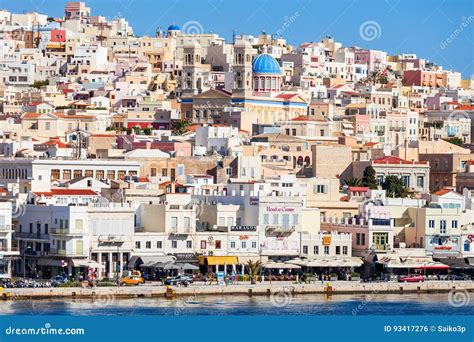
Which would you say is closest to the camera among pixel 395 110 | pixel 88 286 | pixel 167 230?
pixel 88 286

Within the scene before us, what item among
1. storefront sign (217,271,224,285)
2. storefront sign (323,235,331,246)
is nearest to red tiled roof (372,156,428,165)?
storefront sign (323,235,331,246)

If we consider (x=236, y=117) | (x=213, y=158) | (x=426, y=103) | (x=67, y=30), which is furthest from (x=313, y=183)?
(x=67, y=30)

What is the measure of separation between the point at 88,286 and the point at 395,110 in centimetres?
3818

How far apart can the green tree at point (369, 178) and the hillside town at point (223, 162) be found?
3.4 inches

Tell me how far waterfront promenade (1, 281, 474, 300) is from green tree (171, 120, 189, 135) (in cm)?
2415

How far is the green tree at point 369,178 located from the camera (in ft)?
194

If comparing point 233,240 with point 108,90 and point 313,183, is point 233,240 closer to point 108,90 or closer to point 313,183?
point 313,183

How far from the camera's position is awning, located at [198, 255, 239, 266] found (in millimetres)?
46469

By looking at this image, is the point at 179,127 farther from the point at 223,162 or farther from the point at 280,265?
the point at 280,265

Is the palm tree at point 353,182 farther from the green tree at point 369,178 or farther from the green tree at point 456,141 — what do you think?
the green tree at point 456,141

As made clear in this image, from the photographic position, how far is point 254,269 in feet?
152

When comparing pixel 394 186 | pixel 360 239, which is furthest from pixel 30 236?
pixel 394 186

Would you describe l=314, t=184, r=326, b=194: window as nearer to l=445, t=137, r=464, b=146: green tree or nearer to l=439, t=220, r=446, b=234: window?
→ l=439, t=220, r=446, b=234: window

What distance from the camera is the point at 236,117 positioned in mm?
72562
